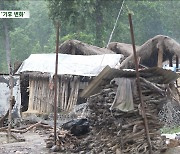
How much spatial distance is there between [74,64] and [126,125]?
9.43m

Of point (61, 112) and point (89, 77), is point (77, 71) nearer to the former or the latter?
point (89, 77)

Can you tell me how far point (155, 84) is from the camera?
881 centimetres

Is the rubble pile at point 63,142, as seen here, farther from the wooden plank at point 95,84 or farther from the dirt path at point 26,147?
the wooden plank at point 95,84

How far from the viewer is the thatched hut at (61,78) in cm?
1753

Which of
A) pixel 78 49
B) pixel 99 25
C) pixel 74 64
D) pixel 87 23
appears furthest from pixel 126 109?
pixel 87 23

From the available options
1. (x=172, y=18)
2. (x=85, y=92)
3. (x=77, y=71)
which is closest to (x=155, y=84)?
(x=85, y=92)

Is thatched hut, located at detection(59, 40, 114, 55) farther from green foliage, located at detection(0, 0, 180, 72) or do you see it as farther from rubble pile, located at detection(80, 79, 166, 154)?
rubble pile, located at detection(80, 79, 166, 154)

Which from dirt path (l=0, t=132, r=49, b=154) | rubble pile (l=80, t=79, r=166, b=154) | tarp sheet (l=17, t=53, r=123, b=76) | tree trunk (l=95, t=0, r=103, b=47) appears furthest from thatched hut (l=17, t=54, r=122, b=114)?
tree trunk (l=95, t=0, r=103, b=47)

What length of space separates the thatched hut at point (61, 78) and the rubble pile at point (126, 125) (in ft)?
26.9

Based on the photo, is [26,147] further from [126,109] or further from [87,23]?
[87,23]

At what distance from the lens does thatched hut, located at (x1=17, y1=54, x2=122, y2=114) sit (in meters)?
17.5

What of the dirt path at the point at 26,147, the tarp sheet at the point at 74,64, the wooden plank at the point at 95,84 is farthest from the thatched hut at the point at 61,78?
the wooden plank at the point at 95,84

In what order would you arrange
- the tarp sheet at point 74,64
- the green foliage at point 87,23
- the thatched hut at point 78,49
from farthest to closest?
the green foliage at point 87,23
the thatched hut at point 78,49
the tarp sheet at point 74,64

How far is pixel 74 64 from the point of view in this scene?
17766 millimetres
